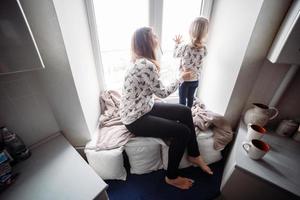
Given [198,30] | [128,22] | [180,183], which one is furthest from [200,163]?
[128,22]

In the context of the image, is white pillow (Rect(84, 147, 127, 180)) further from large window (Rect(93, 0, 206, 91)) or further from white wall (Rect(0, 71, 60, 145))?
large window (Rect(93, 0, 206, 91))

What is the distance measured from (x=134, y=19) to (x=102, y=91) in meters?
0.85

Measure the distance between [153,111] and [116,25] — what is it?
966mm

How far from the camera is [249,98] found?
3.93 ft

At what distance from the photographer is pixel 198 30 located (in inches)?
47.4

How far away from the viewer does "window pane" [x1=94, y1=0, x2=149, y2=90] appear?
4.32 feet

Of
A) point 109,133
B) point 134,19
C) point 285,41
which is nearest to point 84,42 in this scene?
point 134,19

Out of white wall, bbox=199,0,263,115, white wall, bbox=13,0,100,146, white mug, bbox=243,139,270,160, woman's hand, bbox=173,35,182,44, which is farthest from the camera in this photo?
woman's hand, bbox=173,35,182,44

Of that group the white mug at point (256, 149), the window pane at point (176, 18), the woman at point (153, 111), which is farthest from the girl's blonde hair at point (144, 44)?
the white mug at point (256, 149)

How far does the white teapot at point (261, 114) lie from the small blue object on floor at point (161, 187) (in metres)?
0.56

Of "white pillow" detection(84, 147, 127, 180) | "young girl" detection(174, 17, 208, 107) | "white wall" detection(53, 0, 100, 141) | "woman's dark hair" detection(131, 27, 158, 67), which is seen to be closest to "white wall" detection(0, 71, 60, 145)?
"white wall" detection(53, 0, 100, 141)

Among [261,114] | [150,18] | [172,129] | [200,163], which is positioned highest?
[150,18]

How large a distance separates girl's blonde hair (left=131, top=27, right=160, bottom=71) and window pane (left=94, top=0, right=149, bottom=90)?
34cm

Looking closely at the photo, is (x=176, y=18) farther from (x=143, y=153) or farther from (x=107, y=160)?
(x=107, y=160)
